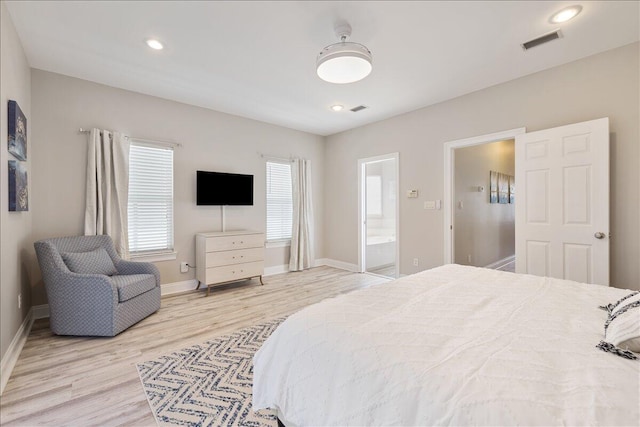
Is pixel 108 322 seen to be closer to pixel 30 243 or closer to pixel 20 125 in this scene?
pixel 30 243

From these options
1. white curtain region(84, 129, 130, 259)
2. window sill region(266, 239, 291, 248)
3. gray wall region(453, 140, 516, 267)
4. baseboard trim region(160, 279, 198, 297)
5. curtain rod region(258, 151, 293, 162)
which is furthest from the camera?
window sill region(266, 239, 291, 248)

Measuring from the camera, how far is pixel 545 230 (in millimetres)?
2973

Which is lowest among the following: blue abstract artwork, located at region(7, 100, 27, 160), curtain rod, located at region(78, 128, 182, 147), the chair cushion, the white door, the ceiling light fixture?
the chair cushion

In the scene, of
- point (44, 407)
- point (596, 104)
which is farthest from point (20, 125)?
point (596, 104)

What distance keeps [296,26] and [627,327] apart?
2.71m

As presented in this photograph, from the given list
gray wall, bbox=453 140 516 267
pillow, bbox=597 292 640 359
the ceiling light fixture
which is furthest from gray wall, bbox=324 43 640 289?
pillow, bbox=597 292 640 359

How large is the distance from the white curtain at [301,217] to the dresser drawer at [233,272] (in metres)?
1.00

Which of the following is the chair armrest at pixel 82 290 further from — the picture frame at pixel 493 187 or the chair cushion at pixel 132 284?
the picture frame at pixel 493 187

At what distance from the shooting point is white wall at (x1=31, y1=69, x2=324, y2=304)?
3.09 m

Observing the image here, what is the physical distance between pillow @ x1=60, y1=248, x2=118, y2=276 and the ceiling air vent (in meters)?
4.72

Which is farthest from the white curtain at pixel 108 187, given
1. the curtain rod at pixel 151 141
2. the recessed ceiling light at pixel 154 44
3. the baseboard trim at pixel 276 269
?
the baseboard trim at pixel 276 269

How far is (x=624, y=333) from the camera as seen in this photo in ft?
3.34

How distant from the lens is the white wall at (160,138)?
3.09m

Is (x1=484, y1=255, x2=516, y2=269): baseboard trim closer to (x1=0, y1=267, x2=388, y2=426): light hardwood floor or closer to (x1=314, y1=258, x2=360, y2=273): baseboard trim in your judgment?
(x1=314, y1=258, x2=360, y2=273): baseboard trim
